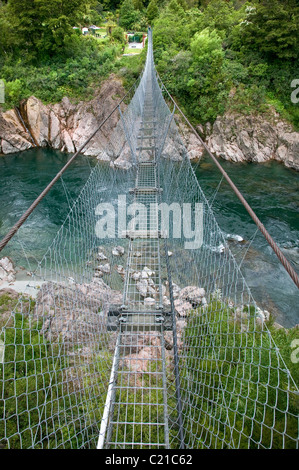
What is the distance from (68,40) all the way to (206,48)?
4.96 meters

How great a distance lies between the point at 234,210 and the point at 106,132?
510 centimetres

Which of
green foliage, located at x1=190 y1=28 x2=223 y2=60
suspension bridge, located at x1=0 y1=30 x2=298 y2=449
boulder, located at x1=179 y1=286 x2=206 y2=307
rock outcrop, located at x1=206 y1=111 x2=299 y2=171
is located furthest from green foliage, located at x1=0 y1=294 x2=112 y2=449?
green foliage, located at x1=190 y1=28 x2=223 y2=60

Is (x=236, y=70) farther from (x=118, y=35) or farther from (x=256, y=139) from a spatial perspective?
(x=118, y=35)

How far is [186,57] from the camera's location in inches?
301

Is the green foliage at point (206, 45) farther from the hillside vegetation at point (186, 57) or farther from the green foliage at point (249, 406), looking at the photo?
the green foliage at point (249, 406)

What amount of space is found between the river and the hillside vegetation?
7.56 ft

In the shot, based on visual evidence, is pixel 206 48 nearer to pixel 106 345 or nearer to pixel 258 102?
pixel 258 102

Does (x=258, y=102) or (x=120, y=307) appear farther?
(x=258, y=102)

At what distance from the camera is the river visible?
3.48 m

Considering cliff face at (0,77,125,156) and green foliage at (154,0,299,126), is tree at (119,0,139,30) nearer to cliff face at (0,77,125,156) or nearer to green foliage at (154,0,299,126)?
green foliage at (154,0,299,126)

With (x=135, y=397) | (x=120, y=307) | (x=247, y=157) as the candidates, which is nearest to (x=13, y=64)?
(x=247, y=157)

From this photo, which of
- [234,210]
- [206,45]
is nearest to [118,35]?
[206,45]

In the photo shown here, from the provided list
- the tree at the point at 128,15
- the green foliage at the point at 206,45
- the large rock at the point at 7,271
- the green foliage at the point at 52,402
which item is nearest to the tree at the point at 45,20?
the green foliage at the point at 206,45

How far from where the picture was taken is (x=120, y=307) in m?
1.77
